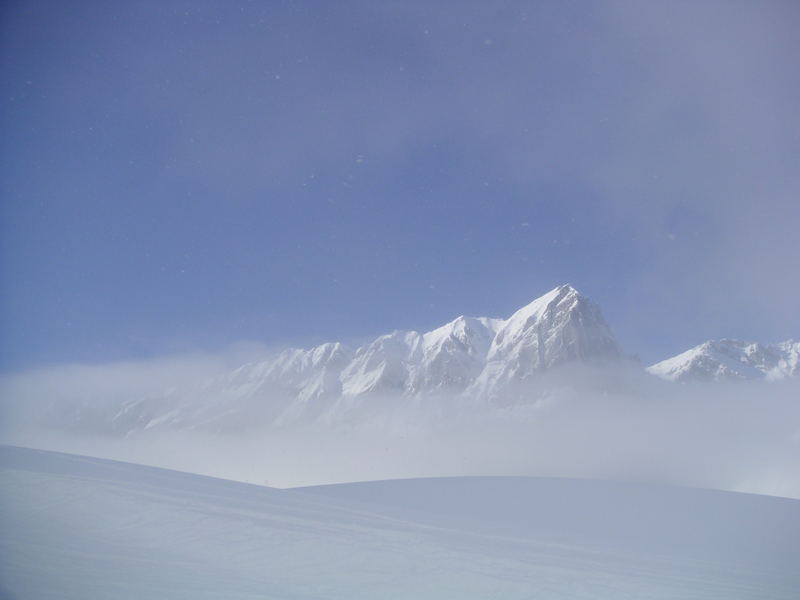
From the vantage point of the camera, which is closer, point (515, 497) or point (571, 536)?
point (571, 536)

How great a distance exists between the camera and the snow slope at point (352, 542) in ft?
17.8

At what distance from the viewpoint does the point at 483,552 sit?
24.1ft

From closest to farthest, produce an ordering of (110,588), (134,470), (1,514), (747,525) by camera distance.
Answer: (110,588), (1,514), (747,525), (134,470)

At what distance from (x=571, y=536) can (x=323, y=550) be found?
462cm

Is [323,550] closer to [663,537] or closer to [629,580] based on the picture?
[629,580]

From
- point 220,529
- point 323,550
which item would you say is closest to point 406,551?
point 323,550

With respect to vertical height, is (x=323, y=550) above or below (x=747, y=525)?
below

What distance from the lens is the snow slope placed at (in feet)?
17.8

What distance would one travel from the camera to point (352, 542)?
286 inches

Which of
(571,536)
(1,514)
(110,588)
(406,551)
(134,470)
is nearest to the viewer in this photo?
(110,588)

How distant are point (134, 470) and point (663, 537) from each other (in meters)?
10.6

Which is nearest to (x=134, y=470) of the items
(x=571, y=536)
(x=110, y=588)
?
(x=110, y=588)

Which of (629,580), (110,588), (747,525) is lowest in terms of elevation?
(110,588)

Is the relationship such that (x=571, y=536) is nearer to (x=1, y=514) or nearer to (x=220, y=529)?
(x=220, y=529)
